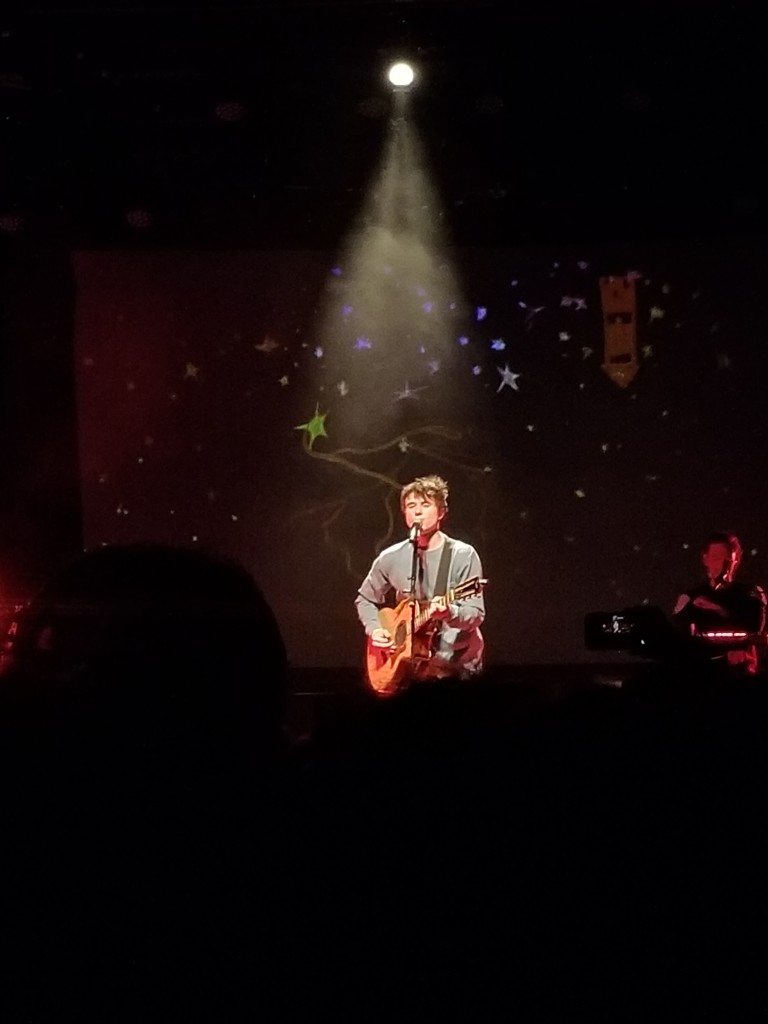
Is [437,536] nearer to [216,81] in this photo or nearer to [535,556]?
[535,556]

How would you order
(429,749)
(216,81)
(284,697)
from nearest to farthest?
(429,749)
(284,697)
(216,81)

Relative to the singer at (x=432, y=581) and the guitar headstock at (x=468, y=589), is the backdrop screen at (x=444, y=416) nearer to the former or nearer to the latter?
the singer at (x=432, y=581)

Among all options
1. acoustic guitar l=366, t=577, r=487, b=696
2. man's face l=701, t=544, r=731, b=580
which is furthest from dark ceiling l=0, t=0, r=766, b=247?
acoustic guitar l=366, t=577, r=487, b=696

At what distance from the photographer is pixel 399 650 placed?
14.8 ft

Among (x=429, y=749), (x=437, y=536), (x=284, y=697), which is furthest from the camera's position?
(x=437, y=536)

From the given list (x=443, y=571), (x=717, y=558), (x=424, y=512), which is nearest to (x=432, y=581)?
(x=443, y=571)

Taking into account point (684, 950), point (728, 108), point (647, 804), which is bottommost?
point (684, 950)

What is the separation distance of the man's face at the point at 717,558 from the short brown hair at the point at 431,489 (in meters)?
1.21

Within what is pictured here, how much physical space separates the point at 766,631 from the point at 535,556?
1.18 metres

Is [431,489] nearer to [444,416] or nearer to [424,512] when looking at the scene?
[424,512]

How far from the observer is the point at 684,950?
920mm

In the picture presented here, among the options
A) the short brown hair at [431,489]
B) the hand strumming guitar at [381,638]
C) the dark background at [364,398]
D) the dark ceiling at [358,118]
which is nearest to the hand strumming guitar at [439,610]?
the hand strumming guitar at [381,638]

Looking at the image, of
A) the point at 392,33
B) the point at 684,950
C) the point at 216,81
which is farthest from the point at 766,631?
the point at 684,950

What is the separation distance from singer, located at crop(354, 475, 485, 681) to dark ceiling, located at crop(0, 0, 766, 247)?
3.94 ft
